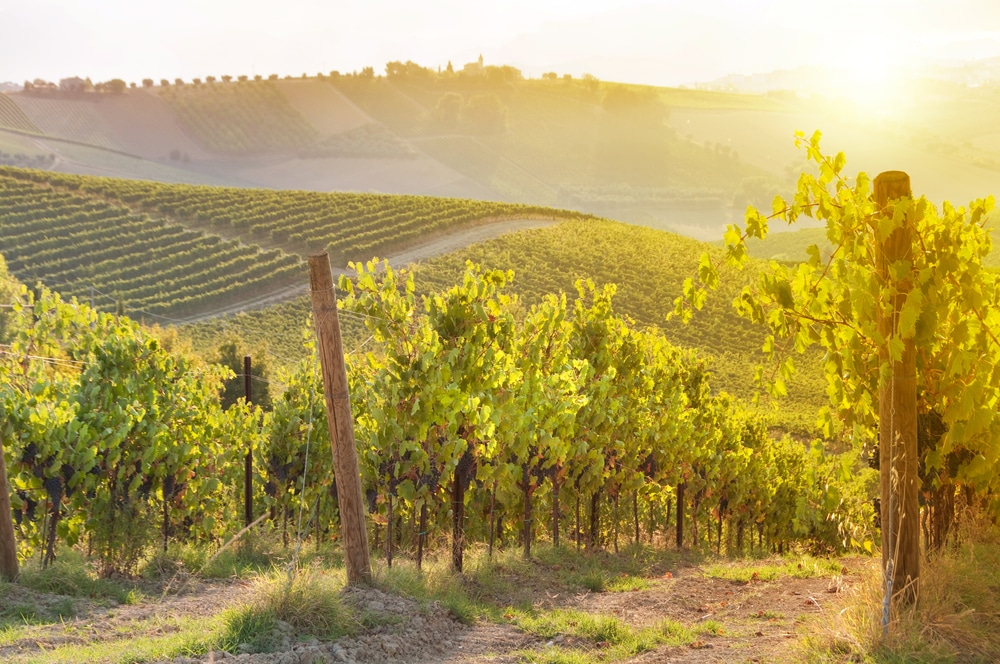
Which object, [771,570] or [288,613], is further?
[771,570]

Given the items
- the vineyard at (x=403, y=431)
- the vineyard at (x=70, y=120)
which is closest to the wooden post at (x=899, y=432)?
the vineyard at (x=403, y=431)

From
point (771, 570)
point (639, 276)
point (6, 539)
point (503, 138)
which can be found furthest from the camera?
point (503, 138)

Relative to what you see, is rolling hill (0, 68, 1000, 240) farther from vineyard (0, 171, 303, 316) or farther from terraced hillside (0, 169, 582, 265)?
vineyard (0, 171, 303, 316)

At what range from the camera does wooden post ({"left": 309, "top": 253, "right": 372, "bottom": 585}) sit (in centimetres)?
613

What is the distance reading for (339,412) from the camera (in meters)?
6.20

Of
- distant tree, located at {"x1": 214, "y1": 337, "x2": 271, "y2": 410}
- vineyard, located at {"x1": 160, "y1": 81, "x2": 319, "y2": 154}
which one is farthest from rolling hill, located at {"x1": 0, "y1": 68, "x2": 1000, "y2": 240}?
distant tree, located at {"x1": 214, "y1": 337, "x2": 271, "y2": 410}

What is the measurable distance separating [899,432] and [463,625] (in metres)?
3.40

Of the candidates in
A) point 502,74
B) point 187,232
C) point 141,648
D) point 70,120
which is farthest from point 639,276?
point 502,74

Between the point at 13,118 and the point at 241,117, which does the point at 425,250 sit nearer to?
the point at 13,118

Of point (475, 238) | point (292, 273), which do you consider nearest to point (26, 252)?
point (292, 273)

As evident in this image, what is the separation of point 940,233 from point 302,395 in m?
7.72

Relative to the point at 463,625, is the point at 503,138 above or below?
above

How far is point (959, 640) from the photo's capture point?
5430 millimetres

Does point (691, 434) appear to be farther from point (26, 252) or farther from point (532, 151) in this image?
point (532, 151)
